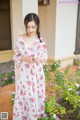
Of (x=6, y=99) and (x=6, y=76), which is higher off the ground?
(x=6, y=76)

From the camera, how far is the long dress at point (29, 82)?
1.86 m

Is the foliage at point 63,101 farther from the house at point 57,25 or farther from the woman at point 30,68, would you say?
the house at point 57,25

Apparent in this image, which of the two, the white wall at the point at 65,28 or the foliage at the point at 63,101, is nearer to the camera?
the foliage at the point at 63,101

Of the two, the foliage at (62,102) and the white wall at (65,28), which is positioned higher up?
the white wall at (65,28)

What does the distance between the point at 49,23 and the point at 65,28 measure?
0.47 meters

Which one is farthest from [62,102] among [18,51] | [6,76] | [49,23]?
[49,23]

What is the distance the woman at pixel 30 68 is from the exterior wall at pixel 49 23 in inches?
105

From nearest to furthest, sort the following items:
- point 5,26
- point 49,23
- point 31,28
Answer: point 31,28
point 49,23
point 5,26

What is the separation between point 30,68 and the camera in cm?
189

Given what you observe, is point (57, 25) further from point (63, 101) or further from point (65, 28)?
point (63, 101)

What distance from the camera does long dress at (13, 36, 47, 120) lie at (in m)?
1.86

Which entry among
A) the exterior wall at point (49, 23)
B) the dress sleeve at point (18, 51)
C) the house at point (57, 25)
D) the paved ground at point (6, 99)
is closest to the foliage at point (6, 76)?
the paved ground at point (6, 99)

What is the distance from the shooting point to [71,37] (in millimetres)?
4934

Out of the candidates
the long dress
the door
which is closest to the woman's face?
the long dress
